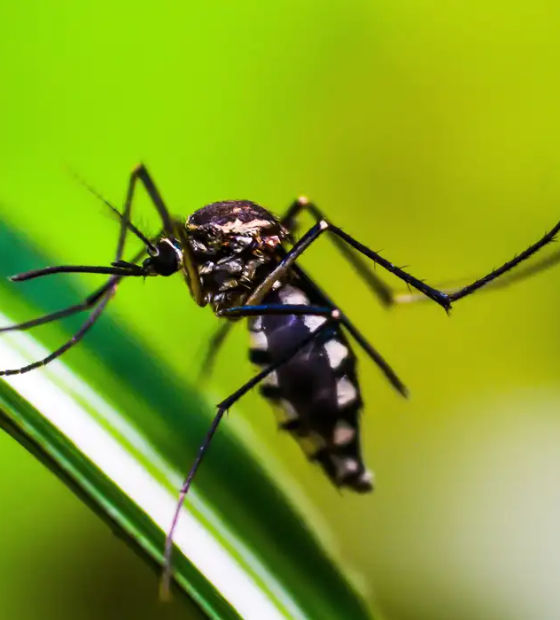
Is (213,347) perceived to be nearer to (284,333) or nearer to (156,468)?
(284,333)

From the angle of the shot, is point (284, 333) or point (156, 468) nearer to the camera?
point (156, 468)

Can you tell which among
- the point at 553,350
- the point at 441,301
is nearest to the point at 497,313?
the point at 553,350

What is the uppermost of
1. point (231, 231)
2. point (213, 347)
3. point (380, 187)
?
point (231, 231)

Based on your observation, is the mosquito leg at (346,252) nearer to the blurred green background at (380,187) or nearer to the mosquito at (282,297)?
the mosquito at (282,297)

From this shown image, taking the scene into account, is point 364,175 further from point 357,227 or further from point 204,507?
point 204,507

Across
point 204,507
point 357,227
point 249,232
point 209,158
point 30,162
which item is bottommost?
point 357,227

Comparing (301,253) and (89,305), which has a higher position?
(89,305)

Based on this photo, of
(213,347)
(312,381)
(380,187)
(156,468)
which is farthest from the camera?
(380,187)

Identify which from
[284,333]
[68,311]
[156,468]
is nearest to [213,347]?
[284,333]
